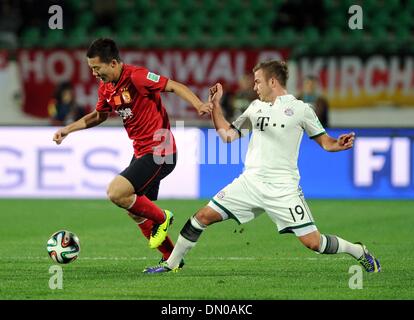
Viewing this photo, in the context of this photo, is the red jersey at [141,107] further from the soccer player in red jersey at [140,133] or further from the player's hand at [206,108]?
the player's hand at [206,108]

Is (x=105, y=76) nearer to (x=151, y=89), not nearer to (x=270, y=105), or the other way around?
(x=151, y=89)

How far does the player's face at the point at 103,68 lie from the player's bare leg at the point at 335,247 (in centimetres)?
202

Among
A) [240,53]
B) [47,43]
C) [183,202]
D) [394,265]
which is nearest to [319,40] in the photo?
[240,53]

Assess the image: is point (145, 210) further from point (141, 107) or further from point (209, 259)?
point (209, 259)

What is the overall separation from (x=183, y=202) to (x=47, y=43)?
20.5 feet

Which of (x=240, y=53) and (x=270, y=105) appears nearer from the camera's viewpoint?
(x=270, y=105)

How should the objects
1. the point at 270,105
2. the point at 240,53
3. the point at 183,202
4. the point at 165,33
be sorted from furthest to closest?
the point at 165,33 → the point at 240,53 → the point at 183,202 → the point at 270,105

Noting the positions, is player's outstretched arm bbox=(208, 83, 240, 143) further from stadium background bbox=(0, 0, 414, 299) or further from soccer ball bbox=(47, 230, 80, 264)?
stadium background bbox=(0, 0, 414, 299)

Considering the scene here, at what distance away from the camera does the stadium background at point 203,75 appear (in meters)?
14.7

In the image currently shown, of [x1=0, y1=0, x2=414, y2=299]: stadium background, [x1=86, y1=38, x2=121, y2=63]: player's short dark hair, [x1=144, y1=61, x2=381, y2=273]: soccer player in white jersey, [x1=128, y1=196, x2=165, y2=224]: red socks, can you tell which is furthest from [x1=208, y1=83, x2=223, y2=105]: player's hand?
[x1=0, y1=0, x2=414, y2=299]: stadium background

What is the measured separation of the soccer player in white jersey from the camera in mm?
7727

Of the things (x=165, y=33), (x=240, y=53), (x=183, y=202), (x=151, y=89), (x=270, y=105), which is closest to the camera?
(x=270, y=105)

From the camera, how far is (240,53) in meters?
19.2

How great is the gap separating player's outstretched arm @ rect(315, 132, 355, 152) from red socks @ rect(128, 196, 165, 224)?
4.97 feet
